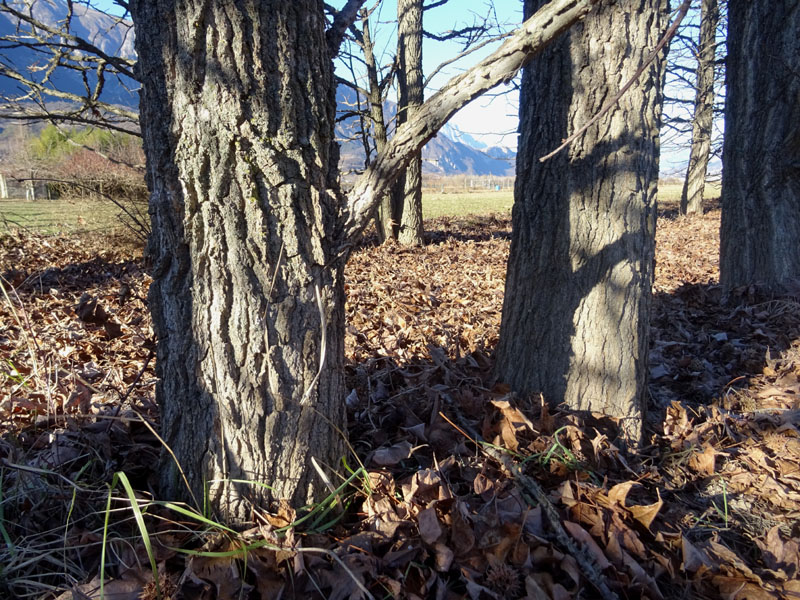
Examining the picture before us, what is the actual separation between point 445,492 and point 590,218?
4.92 ft

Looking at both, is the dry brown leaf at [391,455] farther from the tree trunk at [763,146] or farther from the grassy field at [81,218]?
the grassy field at [81,218]

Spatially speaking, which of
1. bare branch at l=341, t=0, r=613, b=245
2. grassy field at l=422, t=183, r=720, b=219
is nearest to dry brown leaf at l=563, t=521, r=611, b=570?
bare branch at l=341, t=0, r=613, b=245

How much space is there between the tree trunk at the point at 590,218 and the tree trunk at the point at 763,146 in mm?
3001

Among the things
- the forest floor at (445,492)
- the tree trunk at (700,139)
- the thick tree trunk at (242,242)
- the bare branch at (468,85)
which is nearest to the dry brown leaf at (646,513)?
the forest floor at (445,492)

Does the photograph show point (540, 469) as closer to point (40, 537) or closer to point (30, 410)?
point (40, 537)

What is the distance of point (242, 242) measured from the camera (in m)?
1.56

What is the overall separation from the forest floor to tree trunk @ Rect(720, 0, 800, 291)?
119 centimetres

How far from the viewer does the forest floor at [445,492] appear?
5.07 ft

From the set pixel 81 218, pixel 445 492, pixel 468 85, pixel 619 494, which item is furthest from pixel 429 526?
pixel 81 218

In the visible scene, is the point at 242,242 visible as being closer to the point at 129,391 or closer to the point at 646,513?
the point at 129,391

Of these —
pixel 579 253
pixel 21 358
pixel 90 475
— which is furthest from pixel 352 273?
pixel 90 475

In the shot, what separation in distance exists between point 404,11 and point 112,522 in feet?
32.6

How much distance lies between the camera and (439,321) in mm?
4215

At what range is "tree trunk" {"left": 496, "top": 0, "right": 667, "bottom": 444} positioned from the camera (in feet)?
7.55
